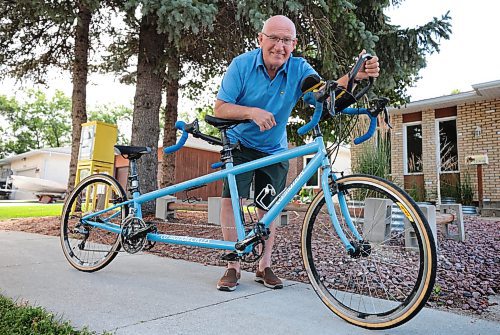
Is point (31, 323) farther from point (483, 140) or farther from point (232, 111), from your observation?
point (483, 140)

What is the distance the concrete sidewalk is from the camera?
1.66m

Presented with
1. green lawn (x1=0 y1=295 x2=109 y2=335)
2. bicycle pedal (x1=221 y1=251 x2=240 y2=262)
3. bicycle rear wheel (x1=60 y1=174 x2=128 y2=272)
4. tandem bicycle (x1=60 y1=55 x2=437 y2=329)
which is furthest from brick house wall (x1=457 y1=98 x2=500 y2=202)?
green lawn (x1=0 y1=295 x2=109 y2=335)

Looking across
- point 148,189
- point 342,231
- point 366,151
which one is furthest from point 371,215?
point 148,189

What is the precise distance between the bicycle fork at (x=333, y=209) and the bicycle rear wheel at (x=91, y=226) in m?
1.63

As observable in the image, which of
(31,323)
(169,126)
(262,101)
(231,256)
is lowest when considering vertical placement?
(31,323)

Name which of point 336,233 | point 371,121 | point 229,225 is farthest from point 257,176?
point 371,121

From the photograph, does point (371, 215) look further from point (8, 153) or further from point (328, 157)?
point (8, 153)

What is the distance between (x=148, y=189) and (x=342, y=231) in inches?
171

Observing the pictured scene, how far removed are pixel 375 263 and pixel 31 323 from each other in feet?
5.66

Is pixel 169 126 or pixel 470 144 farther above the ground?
pixel 470 144

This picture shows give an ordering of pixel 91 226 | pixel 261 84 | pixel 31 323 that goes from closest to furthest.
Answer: pixel 31 323, pixel 261 84, pixel 91 226

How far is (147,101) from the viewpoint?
5.76 meters

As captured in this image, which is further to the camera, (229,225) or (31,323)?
(229,225)

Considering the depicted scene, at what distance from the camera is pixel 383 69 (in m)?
5.19
